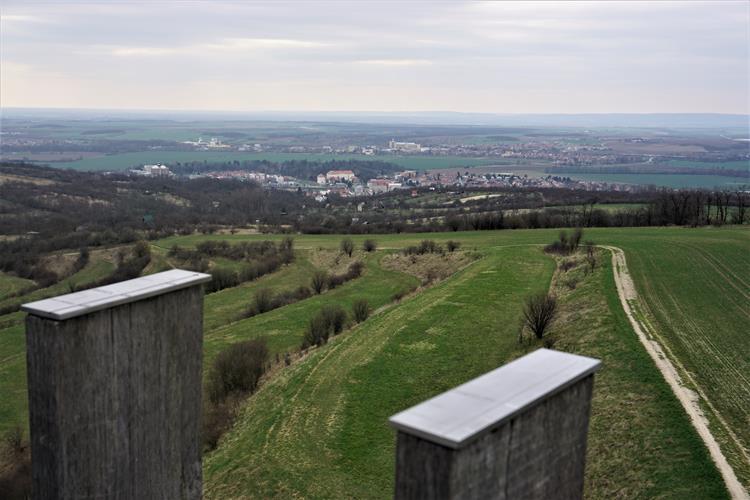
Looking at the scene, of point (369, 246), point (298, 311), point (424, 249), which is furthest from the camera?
point (369, 246)

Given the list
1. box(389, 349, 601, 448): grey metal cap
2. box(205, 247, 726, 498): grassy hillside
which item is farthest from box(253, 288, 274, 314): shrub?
box(389, 349, 601, 448): grey metal cap

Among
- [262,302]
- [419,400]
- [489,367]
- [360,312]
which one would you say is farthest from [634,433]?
[262,302]

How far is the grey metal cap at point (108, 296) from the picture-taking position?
5.95 meters

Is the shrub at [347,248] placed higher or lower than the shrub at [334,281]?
Answer: higher

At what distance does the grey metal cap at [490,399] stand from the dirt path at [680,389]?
8067mm

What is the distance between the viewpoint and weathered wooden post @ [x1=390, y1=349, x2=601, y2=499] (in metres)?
4.80

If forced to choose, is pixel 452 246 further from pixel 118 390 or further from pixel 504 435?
pixel 504 435

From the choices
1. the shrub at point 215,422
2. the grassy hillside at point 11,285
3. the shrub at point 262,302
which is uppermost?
the shrub at point 215,422

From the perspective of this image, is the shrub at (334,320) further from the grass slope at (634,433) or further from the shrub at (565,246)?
the shrub at (565,246)

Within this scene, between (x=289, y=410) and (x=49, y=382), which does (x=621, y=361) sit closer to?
(x=289, y=410)

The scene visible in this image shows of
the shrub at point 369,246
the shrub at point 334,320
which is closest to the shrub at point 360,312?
the shrub at point 334,320

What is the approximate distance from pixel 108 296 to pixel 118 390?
952mm

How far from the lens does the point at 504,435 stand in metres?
5.19

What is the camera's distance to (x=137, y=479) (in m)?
6.89
